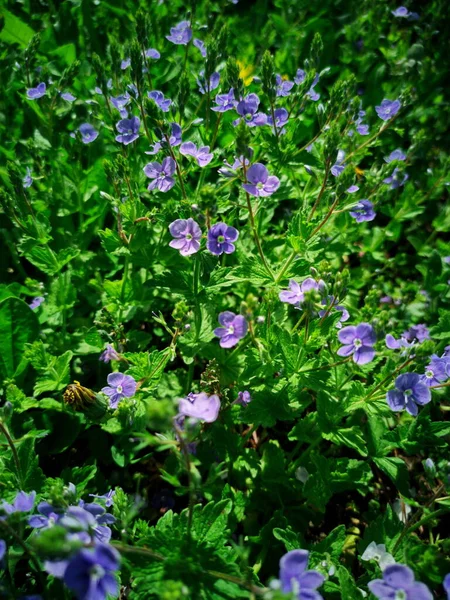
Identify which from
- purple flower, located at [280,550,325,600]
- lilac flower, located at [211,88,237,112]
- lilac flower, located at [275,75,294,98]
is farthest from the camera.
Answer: lilac flower, located at [275,75,294,98]

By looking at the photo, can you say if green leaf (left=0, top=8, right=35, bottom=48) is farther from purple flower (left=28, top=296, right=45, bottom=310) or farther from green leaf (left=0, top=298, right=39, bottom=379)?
green leaf (left=0, top=298, right=39, bottom=379)

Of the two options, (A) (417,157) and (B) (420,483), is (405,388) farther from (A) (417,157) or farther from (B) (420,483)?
(A) (417,157)

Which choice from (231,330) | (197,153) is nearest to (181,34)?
(197,153)

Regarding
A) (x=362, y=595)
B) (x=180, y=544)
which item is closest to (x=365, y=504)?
(x=362, y=595)

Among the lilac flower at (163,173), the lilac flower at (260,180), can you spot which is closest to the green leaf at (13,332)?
the lilac flower at (163,173)

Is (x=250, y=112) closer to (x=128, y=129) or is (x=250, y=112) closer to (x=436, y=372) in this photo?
(x=128, y=129)

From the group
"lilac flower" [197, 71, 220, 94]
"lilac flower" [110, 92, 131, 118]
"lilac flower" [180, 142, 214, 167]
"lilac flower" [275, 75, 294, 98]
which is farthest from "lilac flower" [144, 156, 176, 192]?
"lilac flower" [275, 75, 294, 98]
